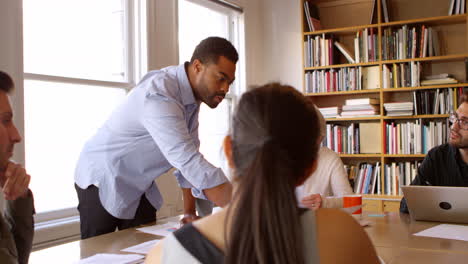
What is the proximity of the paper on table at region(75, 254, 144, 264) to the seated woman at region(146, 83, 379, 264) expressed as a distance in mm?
639

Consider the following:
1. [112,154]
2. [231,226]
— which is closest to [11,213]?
[112,154]

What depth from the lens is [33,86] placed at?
110 inches

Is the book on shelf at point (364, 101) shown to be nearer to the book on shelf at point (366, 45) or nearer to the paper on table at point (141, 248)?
the book on shelf at point (366, 45)

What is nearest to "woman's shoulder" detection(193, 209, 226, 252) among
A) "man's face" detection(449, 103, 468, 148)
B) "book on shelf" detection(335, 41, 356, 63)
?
"man's face" detection(449, 103, 468, 148)

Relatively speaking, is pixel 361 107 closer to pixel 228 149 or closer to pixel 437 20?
pixel 437 20

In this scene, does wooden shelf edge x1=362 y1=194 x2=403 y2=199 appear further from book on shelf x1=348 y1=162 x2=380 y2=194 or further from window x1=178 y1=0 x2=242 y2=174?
window x1=178 y1=0 x2=242 y2=174

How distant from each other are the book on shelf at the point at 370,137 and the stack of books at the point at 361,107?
4.4 inches

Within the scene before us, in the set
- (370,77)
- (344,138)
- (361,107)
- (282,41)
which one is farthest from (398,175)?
(282,41)

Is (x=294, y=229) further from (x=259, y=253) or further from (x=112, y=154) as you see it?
(x=112, y=154)

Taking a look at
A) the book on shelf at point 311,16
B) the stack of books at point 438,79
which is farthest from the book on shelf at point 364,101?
the book on shelf at point 311,16

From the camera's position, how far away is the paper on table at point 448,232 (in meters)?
1.80

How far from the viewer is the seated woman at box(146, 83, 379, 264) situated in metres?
0.80

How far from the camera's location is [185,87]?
222 cm

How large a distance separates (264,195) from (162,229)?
1.30 metres
